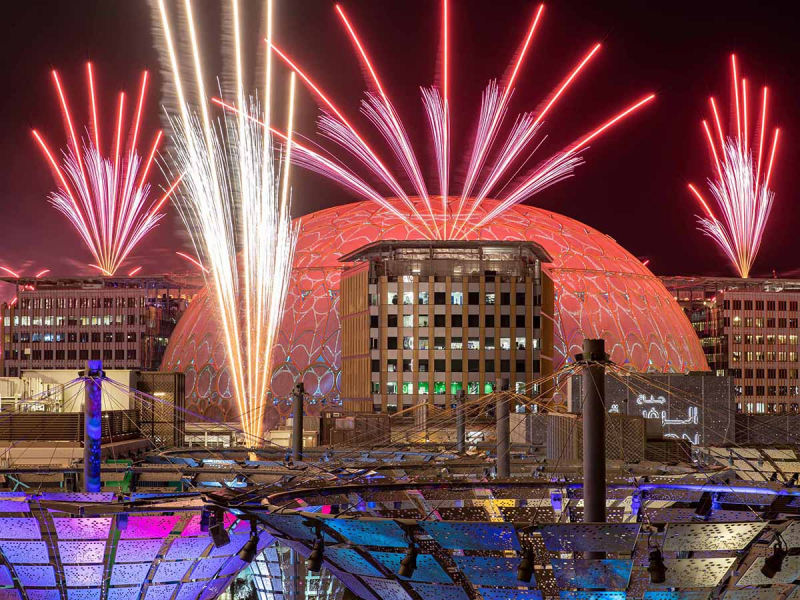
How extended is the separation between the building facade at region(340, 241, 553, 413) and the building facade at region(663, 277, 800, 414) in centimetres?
6068

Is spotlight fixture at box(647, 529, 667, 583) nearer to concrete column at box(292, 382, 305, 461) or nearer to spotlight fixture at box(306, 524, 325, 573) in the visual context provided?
spotlight fixture at box(306, 524, 325, 573)

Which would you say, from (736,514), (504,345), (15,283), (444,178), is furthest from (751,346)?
A: (736,514)

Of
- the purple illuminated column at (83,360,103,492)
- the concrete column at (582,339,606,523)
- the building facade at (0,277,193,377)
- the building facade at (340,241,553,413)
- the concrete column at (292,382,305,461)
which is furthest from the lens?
the building facade at (0,277,193,377)

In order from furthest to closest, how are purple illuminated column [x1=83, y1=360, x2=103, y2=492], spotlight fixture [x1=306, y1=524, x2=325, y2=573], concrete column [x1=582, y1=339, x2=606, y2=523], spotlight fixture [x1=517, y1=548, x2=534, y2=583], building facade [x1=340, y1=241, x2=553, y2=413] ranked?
1. building facade [x1=340, y1=241, x2=553, y2=413]
2. purple illuminated column [x1=83, y1=360, x2=103, y2=492]
3. concrete column [x1=582, y1=339, x2=606, y2=523]
4. spotlight fixture [x1=306, y1=524, x2=325, y2=573]
5. spotlight fixture [x1=517, y1=548, x2=534, y2=583]

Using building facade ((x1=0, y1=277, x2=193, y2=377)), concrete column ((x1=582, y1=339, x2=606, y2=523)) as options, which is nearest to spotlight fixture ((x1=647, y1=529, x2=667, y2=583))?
concrete column ((x1=582, y1=339, x2=606, y2=523))

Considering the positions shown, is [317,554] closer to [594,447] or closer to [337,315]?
[594,447]

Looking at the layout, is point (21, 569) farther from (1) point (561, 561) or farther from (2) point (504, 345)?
(2) point (504, 345)

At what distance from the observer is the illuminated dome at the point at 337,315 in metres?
80.7

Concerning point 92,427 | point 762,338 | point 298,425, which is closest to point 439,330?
Result: point 298,425

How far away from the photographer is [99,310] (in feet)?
427

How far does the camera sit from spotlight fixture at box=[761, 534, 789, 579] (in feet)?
45.5

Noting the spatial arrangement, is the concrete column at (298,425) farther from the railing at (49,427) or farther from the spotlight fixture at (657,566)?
the spotlight fixture at (657,566)

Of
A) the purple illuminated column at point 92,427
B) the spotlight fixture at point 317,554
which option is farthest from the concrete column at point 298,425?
the spotlight fixture at point 317,554

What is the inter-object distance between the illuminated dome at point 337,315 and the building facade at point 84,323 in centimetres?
3823
